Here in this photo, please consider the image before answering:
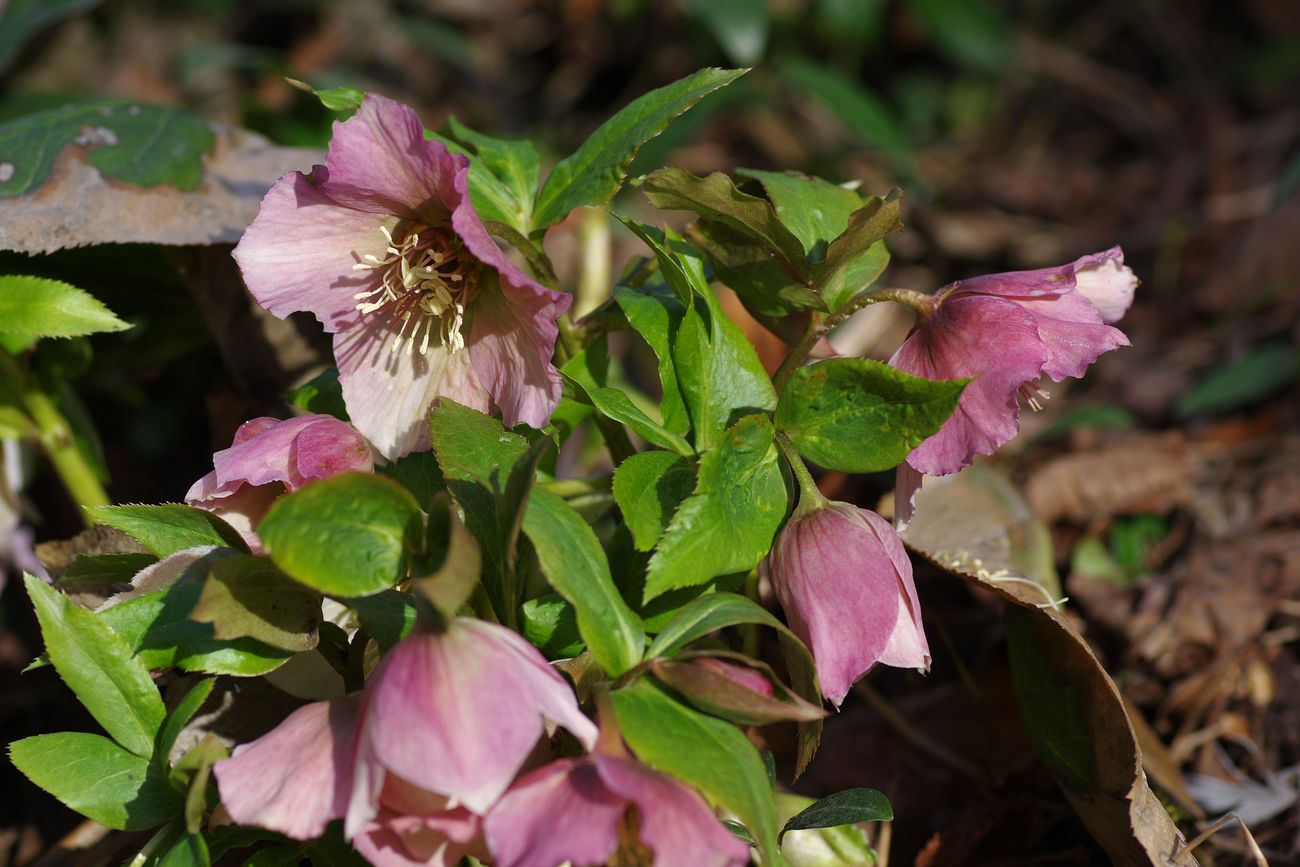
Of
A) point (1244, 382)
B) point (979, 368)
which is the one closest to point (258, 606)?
point (979, 368)

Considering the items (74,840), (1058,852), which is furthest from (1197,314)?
(74,840)

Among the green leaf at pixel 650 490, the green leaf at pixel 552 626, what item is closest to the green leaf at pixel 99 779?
the green leaf at pixel 552 626

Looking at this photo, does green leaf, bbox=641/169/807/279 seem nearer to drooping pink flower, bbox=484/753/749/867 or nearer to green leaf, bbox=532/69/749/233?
green leaf, bbox=532/69/749/233

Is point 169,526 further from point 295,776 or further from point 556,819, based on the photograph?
point 556,819

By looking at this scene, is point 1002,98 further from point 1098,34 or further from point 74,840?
point 74,840

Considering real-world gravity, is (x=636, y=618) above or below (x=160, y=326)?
above

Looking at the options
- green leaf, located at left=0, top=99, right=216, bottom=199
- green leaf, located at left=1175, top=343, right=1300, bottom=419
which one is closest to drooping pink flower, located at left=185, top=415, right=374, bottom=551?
green leaf, located at left=0, top=99, right=216, bottom=199

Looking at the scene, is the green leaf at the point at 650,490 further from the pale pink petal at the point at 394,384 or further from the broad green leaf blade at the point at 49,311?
the broad green leaf blade at the point at 49,311
